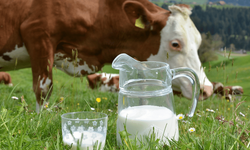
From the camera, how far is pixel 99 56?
2912 mm

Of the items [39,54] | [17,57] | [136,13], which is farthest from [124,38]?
[17,57]

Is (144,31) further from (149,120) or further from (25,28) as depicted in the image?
(149,120)

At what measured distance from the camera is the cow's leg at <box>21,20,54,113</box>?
7.68 feet

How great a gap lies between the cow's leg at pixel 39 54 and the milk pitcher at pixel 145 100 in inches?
54.0

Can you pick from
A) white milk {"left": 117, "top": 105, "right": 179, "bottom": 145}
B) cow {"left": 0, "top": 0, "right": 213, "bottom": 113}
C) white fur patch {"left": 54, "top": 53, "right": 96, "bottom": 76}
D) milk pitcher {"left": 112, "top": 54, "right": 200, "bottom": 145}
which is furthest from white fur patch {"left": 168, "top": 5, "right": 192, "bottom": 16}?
white milk {"left": 117, "top": 105, "right": 179, "bottom": 145}

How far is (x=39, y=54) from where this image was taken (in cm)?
234

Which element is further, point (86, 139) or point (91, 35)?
point (91, 35)

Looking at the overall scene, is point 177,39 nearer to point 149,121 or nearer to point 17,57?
point 17,57

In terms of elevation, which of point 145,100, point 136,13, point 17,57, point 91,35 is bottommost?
point 145,100

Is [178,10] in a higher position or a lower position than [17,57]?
higher

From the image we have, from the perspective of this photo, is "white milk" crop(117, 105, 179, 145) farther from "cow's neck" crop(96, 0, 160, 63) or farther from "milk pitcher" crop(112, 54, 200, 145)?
Result: "cow's neck" crop(96, 0, 160, 63)

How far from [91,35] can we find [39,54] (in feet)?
2.08

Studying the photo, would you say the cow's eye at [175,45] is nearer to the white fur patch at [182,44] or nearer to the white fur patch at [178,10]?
the white fur patch at [182,44]

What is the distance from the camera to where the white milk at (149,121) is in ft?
3.51
